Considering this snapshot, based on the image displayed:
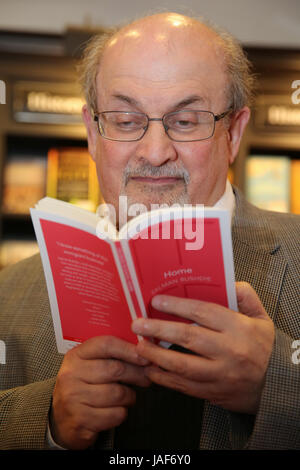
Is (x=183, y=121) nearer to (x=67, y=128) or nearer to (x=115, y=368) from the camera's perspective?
(x=115, y=368)

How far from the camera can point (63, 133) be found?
9.27ft

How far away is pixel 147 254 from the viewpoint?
0.78 metres

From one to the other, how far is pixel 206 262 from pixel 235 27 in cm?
285

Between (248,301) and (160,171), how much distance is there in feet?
1.47

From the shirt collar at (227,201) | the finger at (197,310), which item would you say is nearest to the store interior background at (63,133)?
the shirt collar at (227,201)

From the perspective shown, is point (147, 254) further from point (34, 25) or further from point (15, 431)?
point (34, 25)

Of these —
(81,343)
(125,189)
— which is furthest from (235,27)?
(81,343)

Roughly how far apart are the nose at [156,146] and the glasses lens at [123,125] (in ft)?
0.10

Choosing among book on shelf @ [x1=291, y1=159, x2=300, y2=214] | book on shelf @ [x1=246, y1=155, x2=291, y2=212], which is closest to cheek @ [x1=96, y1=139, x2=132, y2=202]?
book on shelf @ [x1=246, y1=155, x2=291, y2=212]

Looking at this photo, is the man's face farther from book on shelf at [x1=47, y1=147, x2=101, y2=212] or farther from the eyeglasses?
book on shelf at [x1=47, y1=147, x2=101, y2=212]

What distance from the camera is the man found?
2.72 feet

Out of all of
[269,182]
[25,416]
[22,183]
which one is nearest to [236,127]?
[25,416]

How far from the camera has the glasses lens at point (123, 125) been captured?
1229 mm

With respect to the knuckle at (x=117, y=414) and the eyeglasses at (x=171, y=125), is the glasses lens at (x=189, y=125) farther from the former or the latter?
the knuckle at (x=117, y=414)
